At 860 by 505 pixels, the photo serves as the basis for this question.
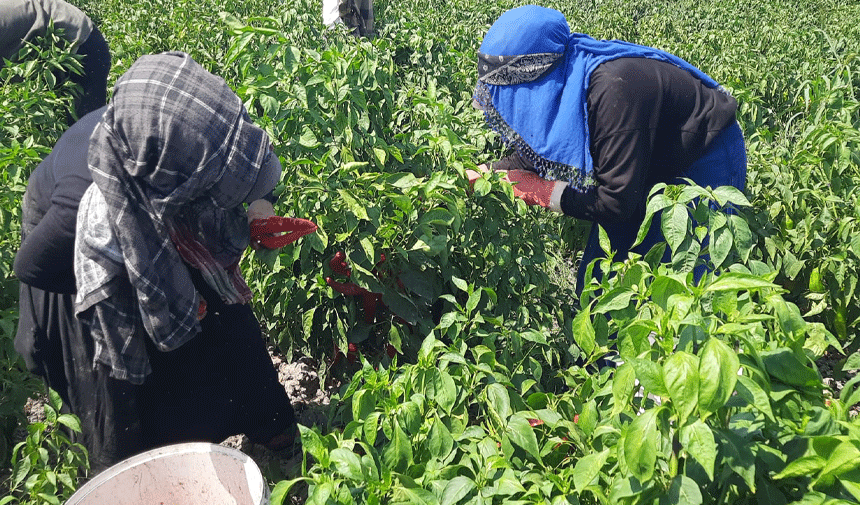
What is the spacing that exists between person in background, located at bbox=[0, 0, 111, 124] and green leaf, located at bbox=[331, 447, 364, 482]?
3374 millimetres

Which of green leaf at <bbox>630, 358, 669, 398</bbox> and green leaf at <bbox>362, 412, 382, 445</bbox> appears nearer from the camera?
green leaf at <bbox>630, 358, 669, 398</bbox>

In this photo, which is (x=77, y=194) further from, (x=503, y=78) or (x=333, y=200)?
(x=503, y=78)

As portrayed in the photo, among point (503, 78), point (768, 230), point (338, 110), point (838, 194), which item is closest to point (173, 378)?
point (338, 110)

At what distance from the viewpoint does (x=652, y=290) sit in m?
1.21

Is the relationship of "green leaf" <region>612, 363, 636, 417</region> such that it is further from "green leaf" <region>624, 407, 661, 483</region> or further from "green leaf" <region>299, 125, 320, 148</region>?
"green leaf" <region>299, 125, 320, 148</region>

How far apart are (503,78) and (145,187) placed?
48.2 inches

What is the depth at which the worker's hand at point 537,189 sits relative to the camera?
99.3 inches

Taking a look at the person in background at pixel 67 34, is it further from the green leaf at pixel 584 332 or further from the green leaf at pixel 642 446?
the green leaf at pixel 642 446

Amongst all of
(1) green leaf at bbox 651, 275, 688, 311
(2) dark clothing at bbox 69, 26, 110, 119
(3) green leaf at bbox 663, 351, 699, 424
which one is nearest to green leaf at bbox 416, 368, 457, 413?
(1) green leaf at bbox 651, 275, 688, 311

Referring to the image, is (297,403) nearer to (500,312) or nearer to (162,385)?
(162,385)

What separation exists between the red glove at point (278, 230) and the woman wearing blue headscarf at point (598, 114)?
1.98ft

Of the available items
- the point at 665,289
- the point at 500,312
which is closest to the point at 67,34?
the point at 500,312

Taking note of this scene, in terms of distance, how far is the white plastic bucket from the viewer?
5.57 ft

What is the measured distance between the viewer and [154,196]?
168cm
